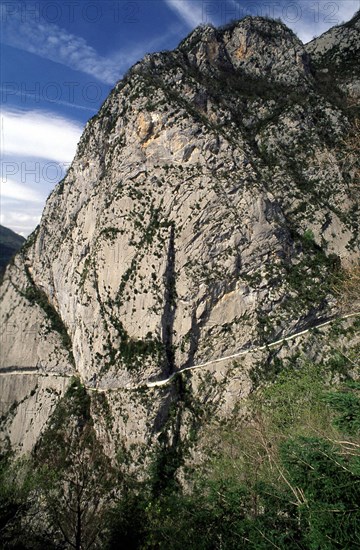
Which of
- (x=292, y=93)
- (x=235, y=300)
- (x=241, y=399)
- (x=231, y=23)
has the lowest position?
(x=241, y=399)

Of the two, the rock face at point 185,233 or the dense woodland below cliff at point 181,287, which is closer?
the dense woodland below cliff at point 181,287

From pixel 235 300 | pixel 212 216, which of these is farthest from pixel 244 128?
pixel 235 300

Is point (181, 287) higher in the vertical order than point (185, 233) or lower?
lower

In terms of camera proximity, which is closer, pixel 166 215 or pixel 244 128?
pixel 166 215

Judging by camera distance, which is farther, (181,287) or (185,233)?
(185,233)

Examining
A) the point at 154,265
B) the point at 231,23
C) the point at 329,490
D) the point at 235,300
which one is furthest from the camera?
the point at 231,23

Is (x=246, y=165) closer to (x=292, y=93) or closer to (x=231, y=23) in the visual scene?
(x=292, y=93)

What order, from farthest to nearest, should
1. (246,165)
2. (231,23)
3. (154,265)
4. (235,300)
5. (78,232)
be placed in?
(231,23) → (78,232) → (246,165) → (154,265) → (235,300)

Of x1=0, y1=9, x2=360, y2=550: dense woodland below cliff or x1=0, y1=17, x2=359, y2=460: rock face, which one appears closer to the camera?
x1=0, y1=9, x2=360, y2=550: dense woodland below cliff
